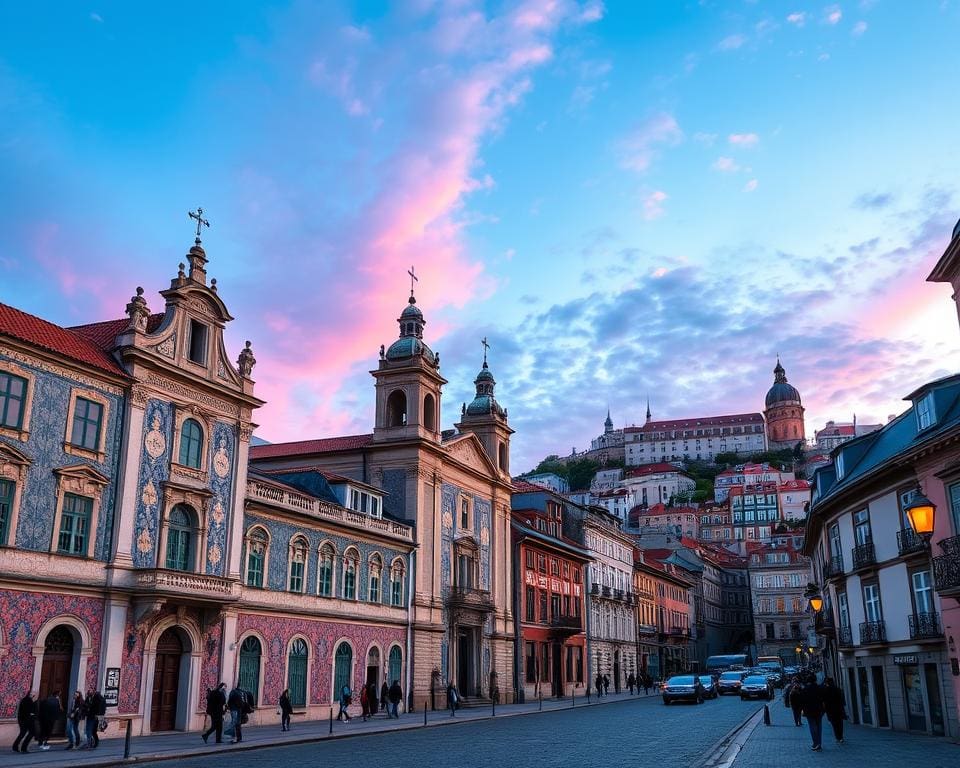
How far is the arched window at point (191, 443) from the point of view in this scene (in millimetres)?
32094

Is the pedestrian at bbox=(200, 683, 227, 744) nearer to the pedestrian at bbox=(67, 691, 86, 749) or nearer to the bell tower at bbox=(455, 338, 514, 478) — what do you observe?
the pedestrian at bbox=(67, 691, 86, 749)

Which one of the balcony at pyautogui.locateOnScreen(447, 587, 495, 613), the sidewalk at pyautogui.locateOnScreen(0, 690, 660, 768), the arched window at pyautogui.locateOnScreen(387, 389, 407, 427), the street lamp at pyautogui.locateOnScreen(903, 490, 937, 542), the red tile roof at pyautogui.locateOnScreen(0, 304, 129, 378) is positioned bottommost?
the sidewalk at pyautogui.locateOnScreen(0, 690, 660, 768)

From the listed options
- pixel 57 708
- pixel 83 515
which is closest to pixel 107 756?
pixel 57 708

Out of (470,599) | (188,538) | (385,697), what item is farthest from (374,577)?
(188,538)

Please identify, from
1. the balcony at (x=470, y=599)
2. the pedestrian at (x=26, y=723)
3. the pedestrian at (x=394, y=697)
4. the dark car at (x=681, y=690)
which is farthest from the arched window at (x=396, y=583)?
the pedestrian at (x=26, y=723)

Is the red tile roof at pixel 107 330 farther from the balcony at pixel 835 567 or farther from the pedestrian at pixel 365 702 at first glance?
the balcony at pixel 835 567

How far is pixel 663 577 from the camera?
97.2 meters

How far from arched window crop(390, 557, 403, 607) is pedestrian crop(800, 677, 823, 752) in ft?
77.0

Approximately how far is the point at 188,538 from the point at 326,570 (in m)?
8.55

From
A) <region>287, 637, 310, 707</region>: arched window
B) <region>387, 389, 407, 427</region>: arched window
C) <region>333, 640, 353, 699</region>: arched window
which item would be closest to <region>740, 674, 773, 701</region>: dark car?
<region>387, 389, 407, 427</region>: arched window

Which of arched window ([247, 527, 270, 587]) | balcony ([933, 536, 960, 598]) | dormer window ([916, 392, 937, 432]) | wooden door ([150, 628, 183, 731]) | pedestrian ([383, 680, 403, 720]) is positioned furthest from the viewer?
pedestrian ([383, 680, 403, 720])

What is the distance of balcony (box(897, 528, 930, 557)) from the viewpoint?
26625 millimetres

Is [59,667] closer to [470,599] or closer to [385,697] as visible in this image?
[385,697]

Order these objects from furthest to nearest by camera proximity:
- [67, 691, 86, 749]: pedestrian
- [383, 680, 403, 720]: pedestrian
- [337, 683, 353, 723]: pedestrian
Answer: [383, 680, 403, 720]: pedestrian, [337, 683, 353, 723]: pedestrian, [67, 691, 86, 749]: pedestrian
